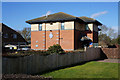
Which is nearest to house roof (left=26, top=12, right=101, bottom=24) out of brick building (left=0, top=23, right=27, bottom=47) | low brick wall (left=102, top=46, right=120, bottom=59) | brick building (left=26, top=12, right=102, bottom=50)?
brick building (left=26, top=12, right=102, bottom=50)

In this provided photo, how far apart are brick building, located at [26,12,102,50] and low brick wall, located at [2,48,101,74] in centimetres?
1074

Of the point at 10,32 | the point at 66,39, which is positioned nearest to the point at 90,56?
the point at 66,39

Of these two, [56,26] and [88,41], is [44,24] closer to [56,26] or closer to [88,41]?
[56,26]

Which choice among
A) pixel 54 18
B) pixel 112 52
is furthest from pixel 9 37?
pixel 112 52

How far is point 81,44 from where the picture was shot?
3419 cm

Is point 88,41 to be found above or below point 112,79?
above

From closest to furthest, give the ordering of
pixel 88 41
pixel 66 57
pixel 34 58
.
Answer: pixel 34 58 → pixel 66 57 → pixel 88 41

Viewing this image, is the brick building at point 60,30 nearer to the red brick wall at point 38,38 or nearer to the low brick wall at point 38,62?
the red brick wall at point 38,38

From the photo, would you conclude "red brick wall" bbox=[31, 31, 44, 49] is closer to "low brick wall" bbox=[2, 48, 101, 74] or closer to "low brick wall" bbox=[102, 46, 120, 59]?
"low brick wall" bbox=[102, 46, 120, 59]

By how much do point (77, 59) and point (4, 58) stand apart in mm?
11637

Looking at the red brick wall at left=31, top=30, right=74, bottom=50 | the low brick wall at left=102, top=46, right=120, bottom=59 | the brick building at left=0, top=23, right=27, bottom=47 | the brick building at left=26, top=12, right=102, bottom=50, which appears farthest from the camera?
the brick building at left=0, top=23, right=27, bottom=47

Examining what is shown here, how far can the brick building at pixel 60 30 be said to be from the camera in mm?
31516

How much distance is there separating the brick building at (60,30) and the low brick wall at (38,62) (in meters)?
10.7

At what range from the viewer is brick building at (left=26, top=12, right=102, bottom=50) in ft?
103
